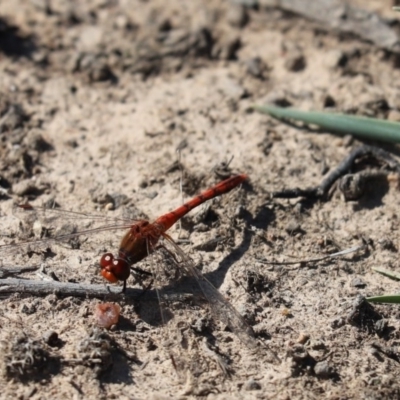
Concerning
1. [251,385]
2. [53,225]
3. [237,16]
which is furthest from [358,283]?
[237,16]

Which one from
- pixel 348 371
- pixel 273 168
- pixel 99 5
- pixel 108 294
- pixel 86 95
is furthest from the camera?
pixel 99 5

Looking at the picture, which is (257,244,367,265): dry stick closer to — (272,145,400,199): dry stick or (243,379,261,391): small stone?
(272,145,400,199): dry stick

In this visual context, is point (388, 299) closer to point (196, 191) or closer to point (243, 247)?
point (243, 247)

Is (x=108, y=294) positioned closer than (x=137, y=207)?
Yes

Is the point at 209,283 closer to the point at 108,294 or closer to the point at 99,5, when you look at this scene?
the point at 108,294

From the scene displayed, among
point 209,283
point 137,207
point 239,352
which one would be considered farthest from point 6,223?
point 239,352
